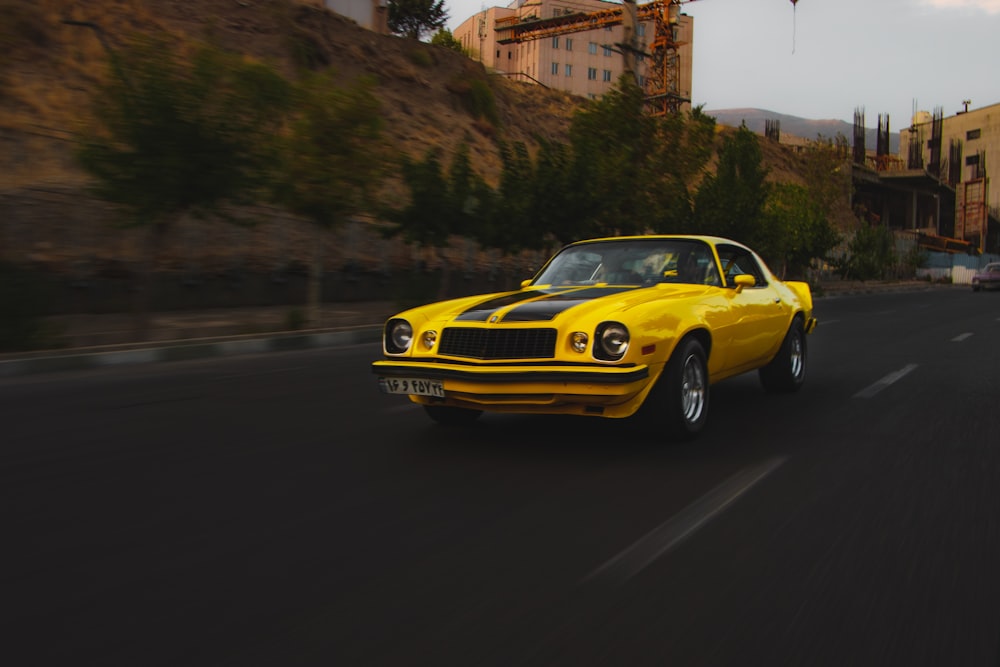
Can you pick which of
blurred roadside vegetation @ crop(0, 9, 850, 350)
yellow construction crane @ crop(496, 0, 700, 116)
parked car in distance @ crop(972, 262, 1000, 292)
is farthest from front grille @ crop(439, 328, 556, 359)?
parked car in distance @ crop(972, 262, 1000, 292)

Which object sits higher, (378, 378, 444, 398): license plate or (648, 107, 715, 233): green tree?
(648, 107, 715, 233): green tree

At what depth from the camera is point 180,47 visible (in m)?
36.4

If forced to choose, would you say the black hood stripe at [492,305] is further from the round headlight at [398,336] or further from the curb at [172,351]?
the curb at [172,351]

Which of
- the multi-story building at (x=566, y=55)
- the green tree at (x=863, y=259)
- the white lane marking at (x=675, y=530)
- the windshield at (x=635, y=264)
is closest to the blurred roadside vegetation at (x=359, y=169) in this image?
the windshield at (x=635, y=264)

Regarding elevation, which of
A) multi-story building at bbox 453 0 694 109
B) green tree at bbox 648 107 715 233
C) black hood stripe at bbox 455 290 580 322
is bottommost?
black hood stripe at bbox 455 290 580 322

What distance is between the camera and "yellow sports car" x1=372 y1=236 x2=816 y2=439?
5.36 meters

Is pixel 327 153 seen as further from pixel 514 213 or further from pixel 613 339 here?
pixel 613 339

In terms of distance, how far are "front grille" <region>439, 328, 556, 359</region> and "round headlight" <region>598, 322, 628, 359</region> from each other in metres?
0.29

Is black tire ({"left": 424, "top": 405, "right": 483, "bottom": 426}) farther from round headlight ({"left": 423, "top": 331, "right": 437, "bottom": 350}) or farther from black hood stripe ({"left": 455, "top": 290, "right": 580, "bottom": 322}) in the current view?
black hood stripe ({"left": 455, "top": 290, "right": 580, "bottom": 322})

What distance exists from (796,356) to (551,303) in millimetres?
3497

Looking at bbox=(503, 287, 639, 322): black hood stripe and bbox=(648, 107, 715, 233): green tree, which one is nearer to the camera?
bbox=(503, 287, 639, 322): black hood stripe

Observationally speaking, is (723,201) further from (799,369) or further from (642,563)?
(642,563)

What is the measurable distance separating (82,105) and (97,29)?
19.4 ft

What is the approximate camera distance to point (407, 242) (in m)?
22.0
